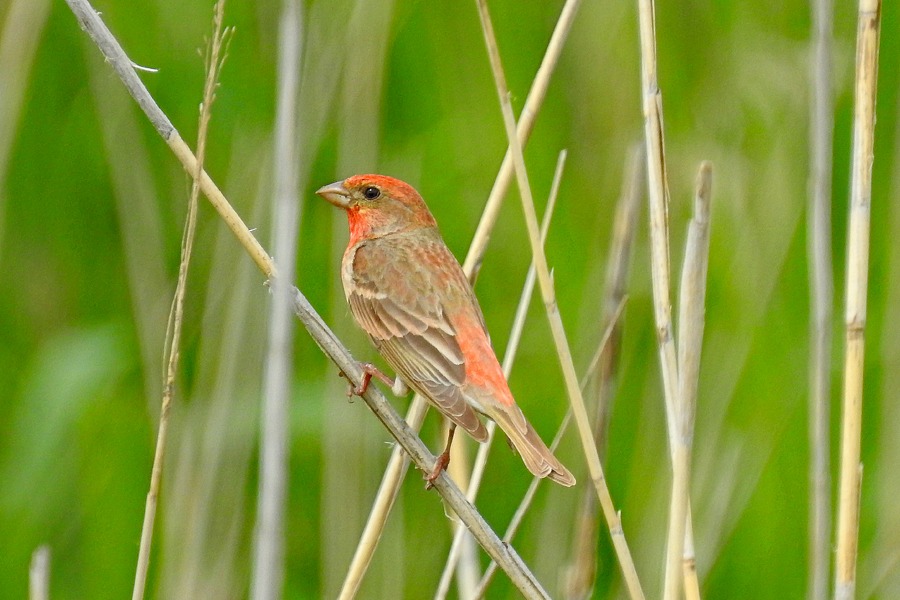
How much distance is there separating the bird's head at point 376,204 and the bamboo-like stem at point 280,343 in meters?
1.74

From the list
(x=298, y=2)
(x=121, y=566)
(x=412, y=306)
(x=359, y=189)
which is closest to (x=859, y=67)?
Answer: (x=298, y=2)

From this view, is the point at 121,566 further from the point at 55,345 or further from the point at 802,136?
the point at 802,136

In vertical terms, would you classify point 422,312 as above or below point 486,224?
below

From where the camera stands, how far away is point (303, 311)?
2.85m

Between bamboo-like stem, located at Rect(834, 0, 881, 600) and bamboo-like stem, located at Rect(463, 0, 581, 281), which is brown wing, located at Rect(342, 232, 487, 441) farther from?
bamboo-like stem, located at Rect(834, 0, 881, 600)

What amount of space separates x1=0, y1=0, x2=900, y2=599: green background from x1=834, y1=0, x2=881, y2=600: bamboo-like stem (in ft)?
3.93

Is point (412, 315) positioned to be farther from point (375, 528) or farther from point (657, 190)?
point (657, 190)

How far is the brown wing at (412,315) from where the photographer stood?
340 cm

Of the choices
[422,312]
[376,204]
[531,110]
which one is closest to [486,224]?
[531,110]

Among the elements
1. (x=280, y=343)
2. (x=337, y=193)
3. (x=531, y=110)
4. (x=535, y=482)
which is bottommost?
(x=535, y=482)

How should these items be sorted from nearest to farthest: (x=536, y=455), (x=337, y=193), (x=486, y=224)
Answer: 1. (x=536, y=455)
2. (x=486, y=224)
3. (x=337, y=193)

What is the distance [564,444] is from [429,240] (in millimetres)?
917

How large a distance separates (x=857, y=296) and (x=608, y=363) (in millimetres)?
1040

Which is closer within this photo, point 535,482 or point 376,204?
point 535,482
